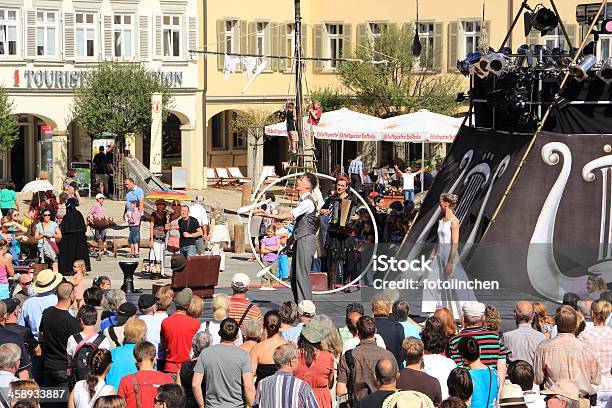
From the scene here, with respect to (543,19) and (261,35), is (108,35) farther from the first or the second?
(543,19)

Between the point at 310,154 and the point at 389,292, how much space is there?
1152 centimetres

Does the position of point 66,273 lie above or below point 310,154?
below

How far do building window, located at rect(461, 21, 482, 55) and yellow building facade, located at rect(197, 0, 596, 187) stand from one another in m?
0.03

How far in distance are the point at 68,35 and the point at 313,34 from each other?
8.67 metres

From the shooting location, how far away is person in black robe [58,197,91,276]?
81.1 ft

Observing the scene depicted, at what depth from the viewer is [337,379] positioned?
1168 centimetres

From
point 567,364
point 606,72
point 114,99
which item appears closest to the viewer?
point 567,364

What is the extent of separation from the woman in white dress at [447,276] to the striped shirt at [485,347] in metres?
4.00

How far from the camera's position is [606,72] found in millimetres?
19297

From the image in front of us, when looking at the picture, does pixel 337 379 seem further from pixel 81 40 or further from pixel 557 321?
pixel 81 40

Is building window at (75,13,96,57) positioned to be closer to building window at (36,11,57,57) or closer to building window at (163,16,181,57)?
building window at (36,11,57,57)

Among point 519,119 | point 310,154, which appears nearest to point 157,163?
point 310,154

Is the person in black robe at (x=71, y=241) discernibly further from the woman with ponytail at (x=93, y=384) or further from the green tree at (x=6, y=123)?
the green tree at (x=6, y=123)

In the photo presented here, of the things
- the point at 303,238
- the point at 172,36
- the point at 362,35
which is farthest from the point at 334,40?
the point at 303,238
